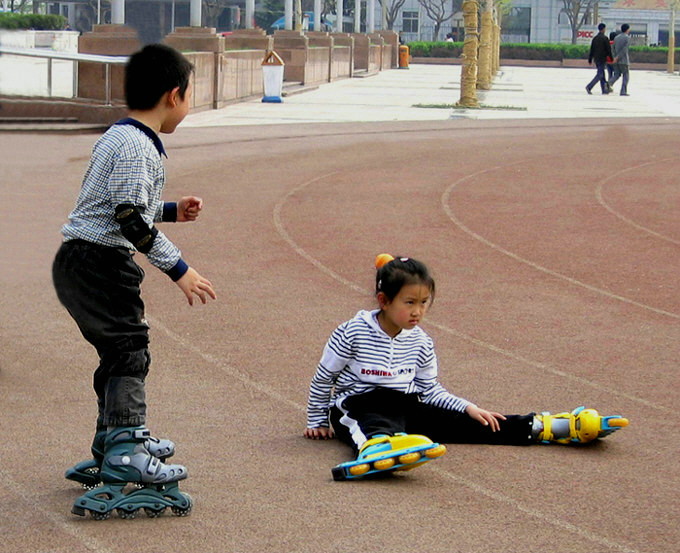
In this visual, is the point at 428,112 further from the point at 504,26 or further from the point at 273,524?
the point at 504,26

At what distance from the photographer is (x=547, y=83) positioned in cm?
4719

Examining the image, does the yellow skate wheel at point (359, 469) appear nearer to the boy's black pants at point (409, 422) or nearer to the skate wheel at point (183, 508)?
the boy's black pants at point (409, 422)

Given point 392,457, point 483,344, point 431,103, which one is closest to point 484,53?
point 431,103

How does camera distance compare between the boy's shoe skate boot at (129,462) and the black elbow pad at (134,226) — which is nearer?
the black elbow pad at (134,226)

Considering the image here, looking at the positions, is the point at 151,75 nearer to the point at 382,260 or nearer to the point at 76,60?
the point at 382,260

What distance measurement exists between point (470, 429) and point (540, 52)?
240 ft

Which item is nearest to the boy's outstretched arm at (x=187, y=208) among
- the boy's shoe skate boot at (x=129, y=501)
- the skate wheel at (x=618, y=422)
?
the boy's shoe skate boot at (x=129, y=501)

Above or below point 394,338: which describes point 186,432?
below

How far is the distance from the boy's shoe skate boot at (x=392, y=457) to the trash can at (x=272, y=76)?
25.5 m

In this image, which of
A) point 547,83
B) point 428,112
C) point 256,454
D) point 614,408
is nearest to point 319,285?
point 614,408

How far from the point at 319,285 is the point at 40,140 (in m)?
10.9

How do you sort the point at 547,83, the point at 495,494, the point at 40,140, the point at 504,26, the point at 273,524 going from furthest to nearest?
the point at 504,26
the point at 547,83
the point at 40,140
the point at 495,494
the point at 273,524

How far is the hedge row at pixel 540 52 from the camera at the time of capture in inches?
2928

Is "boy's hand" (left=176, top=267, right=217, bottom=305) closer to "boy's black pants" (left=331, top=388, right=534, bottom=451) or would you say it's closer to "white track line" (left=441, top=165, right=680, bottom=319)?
"boy's black pants" (left=331, top=388, right=534, bottom=451)
